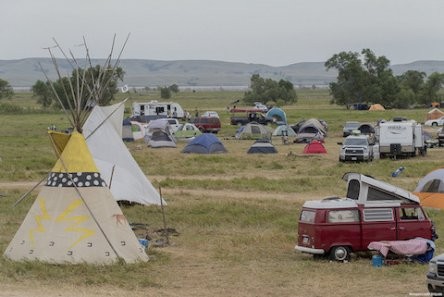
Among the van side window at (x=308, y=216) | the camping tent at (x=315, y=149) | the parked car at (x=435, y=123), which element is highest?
the van side window at (x=308, y=216)

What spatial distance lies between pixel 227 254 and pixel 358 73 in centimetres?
8679

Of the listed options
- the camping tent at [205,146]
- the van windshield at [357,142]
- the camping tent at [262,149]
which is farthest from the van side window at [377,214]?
the camping tent at [205,146]

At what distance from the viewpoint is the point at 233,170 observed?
119 feet

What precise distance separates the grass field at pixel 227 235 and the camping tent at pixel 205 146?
2196mm

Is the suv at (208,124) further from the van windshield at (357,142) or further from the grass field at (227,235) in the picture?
the van windshield at (357,142)

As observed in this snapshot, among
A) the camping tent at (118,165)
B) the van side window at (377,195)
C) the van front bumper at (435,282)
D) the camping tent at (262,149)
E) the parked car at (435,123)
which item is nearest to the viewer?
the van front bumper at (435,282)

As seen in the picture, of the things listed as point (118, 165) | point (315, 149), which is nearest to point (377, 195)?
point (118, 165)

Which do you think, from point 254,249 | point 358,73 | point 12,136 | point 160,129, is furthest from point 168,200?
point 358,73

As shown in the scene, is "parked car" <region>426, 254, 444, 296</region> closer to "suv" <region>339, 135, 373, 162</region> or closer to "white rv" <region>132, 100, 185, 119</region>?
"suv" <region>339, 135, 373, 162</region>

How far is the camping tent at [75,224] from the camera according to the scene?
644 inches

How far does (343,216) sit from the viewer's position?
54.9 feet

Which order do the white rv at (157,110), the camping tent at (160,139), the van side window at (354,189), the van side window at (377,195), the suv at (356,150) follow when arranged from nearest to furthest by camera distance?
the van side window at (377,195) → the van side window at (354,189) → the suv at (356,150) → the camping tent at (160,139) → the white rv at (157,110)

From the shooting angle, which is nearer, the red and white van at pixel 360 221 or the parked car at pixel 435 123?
the red and white van at pixel 360 221

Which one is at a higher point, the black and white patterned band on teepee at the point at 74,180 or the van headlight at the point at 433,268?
the black and white patterned band on teepee at the point at 74,180
